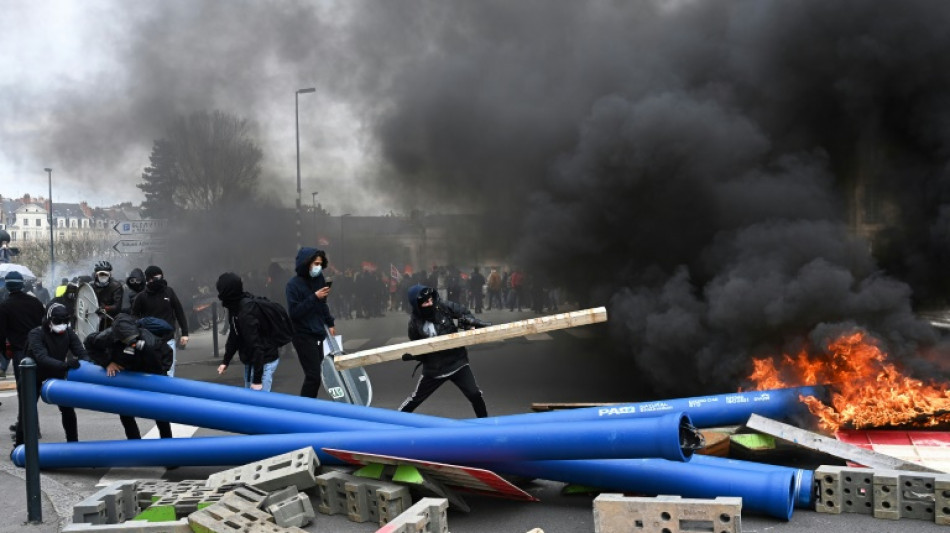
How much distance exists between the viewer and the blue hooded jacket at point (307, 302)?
7504 millimetres

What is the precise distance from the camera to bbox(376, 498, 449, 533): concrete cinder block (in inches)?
163

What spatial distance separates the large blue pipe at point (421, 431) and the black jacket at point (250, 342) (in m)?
0.98

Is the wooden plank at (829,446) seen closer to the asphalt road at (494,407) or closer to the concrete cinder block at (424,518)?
the asphalt road at (494,407)

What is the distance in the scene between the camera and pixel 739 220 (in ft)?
27.3

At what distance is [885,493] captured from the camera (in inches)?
187

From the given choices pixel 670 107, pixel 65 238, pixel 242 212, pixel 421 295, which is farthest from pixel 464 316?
pixel 65 238

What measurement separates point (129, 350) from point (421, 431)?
104 inches

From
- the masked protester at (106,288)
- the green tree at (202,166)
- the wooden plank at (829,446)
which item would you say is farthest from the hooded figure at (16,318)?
the green tree at (202,166)

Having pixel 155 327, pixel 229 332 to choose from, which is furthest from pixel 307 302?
pixel 155 327

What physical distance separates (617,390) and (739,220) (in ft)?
7.94

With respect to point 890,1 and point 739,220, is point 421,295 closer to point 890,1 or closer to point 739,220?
point 739,220

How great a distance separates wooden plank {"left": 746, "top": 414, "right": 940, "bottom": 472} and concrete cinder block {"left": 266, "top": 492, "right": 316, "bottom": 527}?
123 inches

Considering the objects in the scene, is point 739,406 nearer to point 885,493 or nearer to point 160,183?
point 885,493

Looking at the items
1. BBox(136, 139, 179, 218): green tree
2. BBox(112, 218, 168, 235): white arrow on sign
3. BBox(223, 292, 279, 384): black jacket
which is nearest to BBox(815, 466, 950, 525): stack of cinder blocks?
BBox(223, 292, 279, 384): black jacket
